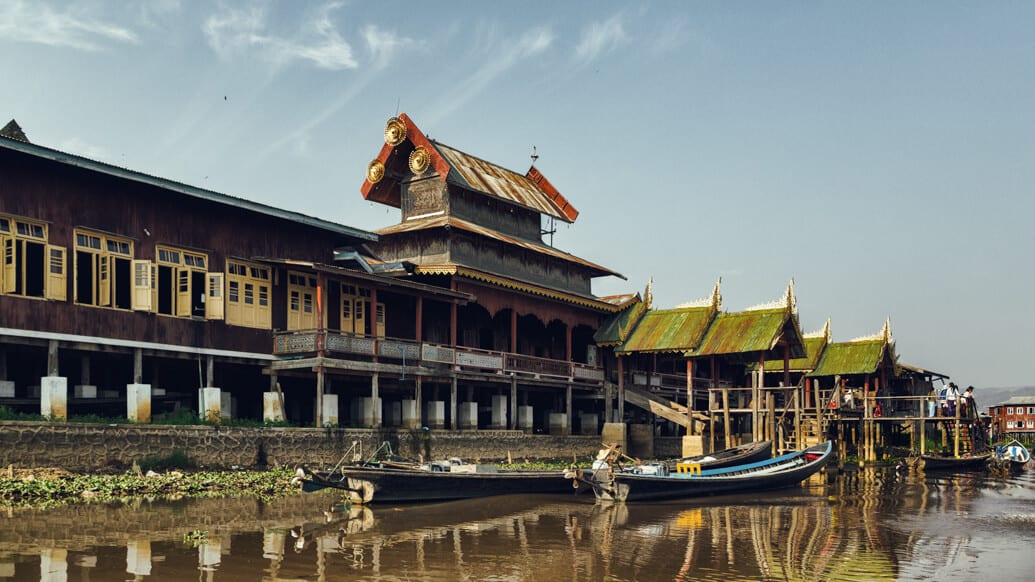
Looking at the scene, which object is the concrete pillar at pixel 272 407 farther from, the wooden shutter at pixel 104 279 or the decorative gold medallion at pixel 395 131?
the decorative gold medallion at pixel 395 131

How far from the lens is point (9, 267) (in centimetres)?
2352

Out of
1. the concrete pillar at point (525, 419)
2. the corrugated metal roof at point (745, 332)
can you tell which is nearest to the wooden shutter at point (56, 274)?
the concrete pillar at point (525, 419)

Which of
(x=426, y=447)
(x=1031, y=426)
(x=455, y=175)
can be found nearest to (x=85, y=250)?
(x=426, y=447)

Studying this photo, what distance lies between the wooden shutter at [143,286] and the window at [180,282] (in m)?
0.37

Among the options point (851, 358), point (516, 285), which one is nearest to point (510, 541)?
point (516, 285)

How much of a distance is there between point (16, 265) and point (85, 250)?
1940 mm

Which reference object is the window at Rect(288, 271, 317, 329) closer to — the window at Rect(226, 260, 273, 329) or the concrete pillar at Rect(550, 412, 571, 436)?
the window at Rect(226, 260, 273, 329)

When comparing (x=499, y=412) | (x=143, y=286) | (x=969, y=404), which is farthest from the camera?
(x=969, y=404)

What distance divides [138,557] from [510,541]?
21.0ft

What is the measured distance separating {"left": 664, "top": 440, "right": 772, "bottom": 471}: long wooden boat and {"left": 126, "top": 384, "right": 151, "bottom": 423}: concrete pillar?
14.0 metres

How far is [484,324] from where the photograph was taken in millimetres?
39156

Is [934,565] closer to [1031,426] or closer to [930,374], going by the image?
Result: [930,374]

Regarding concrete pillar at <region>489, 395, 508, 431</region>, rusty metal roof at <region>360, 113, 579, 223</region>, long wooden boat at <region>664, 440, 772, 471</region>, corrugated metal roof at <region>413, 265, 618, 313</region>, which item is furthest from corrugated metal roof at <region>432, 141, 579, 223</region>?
long wooden boat at <region>664, 440, 772, 471</region>

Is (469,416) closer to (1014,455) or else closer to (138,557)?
(138,557)
